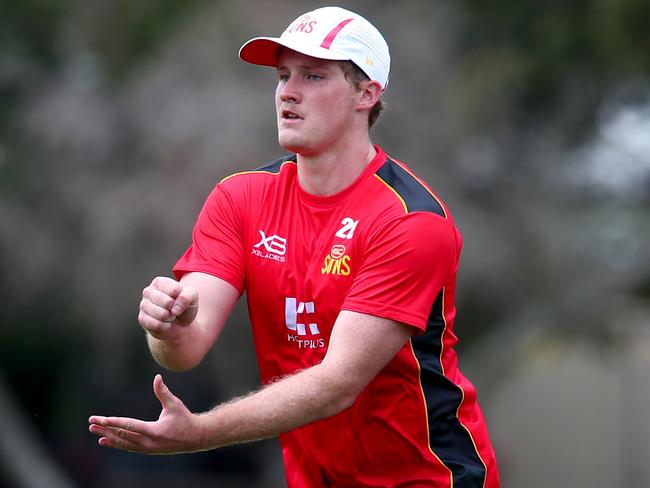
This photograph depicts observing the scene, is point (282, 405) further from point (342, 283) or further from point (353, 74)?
point (353, 74)

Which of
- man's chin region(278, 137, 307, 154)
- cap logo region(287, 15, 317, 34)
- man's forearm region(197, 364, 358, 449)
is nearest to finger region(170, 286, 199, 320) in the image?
man's forearm region(197, 364, 358, 449)

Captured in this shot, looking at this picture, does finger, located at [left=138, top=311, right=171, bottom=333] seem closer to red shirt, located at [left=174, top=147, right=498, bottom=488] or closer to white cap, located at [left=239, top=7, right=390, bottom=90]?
red shirt, located at [left=174, top=147, right=498, bottom=488]

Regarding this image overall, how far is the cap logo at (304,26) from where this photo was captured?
5.28 metres

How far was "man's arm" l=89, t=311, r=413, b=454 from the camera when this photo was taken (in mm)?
4539

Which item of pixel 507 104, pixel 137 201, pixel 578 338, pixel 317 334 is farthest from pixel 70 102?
pixel 317 334

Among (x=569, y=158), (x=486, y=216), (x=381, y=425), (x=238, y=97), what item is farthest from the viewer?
(x=569, y=158)

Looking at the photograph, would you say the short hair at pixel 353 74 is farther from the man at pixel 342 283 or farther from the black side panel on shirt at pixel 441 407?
the black side panel on shirt at pixel 441 407

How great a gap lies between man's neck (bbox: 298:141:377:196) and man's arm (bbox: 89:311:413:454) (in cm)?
72

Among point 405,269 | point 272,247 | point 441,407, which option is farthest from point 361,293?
point 441,407

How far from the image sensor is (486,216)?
858 inches

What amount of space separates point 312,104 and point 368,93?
301 mm

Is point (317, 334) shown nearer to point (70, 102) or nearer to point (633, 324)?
point (70, 102)

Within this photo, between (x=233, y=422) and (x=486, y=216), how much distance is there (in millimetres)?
17463

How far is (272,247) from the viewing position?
533cm
